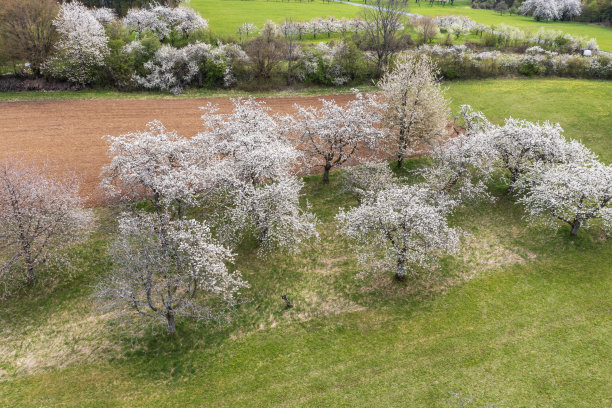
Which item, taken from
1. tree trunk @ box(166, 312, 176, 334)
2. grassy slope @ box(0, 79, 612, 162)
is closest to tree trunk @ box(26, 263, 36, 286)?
tree trunk @ box(166, 312, 176, 334)

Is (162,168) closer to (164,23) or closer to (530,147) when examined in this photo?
(530,147)

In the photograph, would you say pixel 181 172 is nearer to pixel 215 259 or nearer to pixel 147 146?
pixel 147 146

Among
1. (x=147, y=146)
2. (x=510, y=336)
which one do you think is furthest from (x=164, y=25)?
(x=510, y=336)

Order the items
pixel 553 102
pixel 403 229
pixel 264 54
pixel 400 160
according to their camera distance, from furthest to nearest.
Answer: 1. pixel 264 54
2. pixel 553 102
3. pixel 400 160
4. pixel 403 229

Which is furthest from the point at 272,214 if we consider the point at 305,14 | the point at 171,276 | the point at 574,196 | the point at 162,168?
the point at 305,14

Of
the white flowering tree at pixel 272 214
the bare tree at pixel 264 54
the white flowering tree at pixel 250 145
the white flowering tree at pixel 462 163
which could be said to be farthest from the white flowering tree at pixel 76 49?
the white flowering tree at pixel 462 163

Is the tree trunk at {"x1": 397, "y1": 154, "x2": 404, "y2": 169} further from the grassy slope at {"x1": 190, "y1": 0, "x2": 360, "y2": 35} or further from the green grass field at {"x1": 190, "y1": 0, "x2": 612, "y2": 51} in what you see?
the green grass field at {"x1": 190, "y1": 0, "x2": 612, "y2": 51}

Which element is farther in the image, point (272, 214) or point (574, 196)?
point (574, 196)

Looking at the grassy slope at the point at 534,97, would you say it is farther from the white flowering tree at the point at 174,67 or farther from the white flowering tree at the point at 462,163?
the white flowering tree at the point at 462,163
